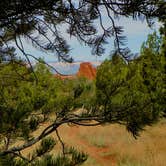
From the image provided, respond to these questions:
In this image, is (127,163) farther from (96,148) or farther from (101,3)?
(101,3)

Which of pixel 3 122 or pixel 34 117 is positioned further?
pixel 34 117

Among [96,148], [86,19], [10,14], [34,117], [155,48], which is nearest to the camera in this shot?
[10,14]

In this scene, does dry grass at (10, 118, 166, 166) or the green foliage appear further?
dry grass at (10, 118, 166, 166)

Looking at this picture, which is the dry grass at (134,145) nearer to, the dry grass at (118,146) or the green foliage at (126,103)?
the dry grass at (118,146)

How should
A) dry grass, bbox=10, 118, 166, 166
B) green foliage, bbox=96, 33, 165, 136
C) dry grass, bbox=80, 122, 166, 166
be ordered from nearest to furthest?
1. green foliage, bbox=96, 33, 165, 136
2. dry grass, bbox=80, 122, 166, 166
3. dry grass, bbox=10, 118, 166, 166

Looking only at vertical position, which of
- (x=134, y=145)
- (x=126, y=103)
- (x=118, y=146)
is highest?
(x=126, y=103)

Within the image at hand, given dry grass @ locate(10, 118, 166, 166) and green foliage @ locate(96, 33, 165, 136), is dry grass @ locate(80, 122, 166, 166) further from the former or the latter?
green foliage @ locate(96, 33, 165, 136)

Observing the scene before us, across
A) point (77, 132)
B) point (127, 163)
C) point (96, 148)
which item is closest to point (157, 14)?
point (127, 163)

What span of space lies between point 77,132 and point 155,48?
301 inches

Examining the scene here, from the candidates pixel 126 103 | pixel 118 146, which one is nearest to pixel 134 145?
pixel 118 146

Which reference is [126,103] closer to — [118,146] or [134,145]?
[134,145]

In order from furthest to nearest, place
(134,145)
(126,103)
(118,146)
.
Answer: (118,146), (134,145), (126,103)

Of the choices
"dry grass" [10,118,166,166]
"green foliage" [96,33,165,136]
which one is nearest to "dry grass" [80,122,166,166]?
"dry grass" [10,118,166,166]

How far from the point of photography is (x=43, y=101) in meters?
6.21
